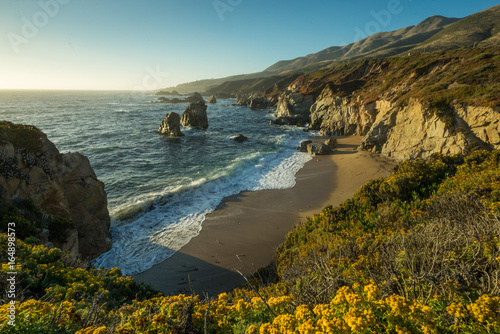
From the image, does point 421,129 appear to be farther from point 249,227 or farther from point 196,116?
point 196,116

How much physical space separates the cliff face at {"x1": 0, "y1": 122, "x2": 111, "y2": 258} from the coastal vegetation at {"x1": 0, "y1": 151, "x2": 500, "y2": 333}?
127 cm

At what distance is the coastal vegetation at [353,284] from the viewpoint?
2350mm

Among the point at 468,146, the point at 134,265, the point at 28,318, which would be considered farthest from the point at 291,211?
the point at 468,146

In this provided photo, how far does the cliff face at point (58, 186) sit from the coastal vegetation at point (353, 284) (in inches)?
50.0

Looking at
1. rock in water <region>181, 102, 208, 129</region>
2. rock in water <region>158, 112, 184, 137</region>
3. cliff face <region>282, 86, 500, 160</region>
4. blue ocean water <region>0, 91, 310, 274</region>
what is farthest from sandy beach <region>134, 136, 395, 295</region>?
rock in water <region>181, 102, 208, 129</region>

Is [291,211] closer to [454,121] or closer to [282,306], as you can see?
[282,306]

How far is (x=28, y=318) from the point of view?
2889 mm

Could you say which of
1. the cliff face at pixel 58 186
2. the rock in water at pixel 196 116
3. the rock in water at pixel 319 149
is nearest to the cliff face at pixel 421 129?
the rock in water at pixel 319 149

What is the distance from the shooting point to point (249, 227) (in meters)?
11.6

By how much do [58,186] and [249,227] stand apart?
851cm

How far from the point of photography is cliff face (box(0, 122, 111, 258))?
7836 millimetres

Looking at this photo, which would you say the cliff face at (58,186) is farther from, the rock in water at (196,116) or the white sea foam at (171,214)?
the rock in water at (196,116)

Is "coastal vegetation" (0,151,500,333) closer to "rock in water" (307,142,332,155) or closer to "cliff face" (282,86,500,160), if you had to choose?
"cliff face" (282,86,500,160)

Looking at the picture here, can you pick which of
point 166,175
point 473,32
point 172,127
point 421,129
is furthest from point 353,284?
point 473,32
